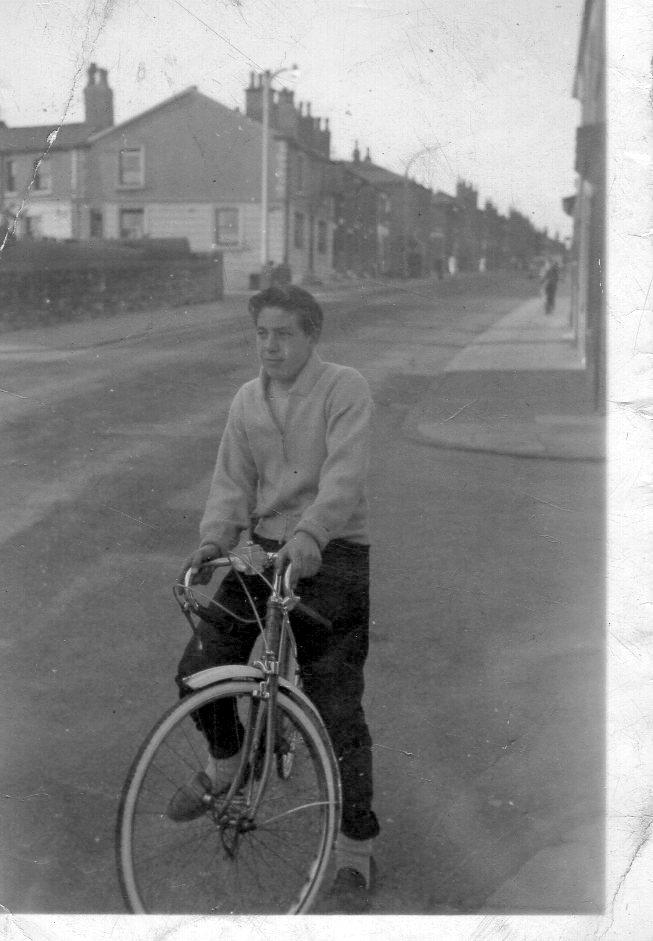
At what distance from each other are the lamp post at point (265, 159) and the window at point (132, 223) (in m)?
0.42

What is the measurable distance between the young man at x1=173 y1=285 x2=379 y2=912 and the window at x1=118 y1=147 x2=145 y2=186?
2.30 ft

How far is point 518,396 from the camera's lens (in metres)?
3.43

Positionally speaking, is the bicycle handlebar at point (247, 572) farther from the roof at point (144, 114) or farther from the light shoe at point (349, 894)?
the roof at point (144, 114)

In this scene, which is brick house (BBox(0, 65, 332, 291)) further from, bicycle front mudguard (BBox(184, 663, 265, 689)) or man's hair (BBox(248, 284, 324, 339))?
bicycle front mudguard (BBox(184, 663, 265, 689))

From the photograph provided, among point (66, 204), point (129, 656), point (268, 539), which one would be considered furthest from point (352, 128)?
point (129, 656)

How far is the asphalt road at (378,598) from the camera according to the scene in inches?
126

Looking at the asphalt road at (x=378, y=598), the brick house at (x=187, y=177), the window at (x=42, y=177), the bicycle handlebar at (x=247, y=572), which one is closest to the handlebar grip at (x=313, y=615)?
the bicycle handlebar at (x=247, y=572)

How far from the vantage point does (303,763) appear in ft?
Answer: 9.64

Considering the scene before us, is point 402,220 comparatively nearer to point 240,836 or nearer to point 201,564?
point 201,564

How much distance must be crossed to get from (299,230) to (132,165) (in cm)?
55

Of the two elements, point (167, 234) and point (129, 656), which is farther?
point (129, 656)

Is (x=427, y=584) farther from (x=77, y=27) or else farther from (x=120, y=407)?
(x=77, y=27)

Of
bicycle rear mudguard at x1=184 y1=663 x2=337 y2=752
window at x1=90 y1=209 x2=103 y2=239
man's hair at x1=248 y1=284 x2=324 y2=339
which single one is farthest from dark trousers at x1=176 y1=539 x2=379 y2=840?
window at x1=90 y1=209 x2=103 y2=239

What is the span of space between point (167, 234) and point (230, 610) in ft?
4.15
